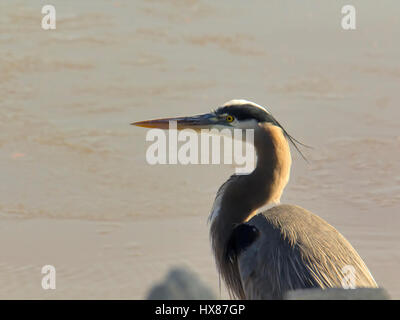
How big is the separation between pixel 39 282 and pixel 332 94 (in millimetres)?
3494

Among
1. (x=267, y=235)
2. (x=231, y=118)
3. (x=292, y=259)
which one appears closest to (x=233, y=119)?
(x=231, y=118)

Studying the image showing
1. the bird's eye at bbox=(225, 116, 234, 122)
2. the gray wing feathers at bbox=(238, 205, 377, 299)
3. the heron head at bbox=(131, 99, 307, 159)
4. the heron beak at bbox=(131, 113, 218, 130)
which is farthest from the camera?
the heron beak at bbox=(131, 113, 218, 130)

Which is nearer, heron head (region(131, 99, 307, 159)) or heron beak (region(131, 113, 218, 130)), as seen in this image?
heron head (region(131, 99, 307, 159))

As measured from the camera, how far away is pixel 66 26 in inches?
323

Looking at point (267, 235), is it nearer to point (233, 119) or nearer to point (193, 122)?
point (233, 119)

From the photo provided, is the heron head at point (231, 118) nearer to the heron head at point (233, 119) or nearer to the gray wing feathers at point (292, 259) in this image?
the heron head at point (233, 119)

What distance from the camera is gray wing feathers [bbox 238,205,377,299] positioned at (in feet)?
13.6

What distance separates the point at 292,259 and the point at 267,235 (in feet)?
0.68

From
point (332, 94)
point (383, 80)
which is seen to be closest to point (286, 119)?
point (332, 94)

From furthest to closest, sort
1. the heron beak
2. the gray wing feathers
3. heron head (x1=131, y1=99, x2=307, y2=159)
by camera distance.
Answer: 1. the heron beak
2. heron head (x1=131, y1=99, x2=307, y2=159)
3. the gray wing feathers

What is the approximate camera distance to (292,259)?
418 cm

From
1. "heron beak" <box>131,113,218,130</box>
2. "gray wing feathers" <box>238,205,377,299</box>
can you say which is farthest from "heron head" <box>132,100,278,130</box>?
"gray wing feathers" <box>238,205,377,299</box>

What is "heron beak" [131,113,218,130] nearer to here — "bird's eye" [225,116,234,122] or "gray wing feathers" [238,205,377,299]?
"bird's eye" [225,116,234,122]

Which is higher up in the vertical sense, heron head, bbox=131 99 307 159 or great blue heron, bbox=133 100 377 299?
heron head, bbox=131 99 307 159
